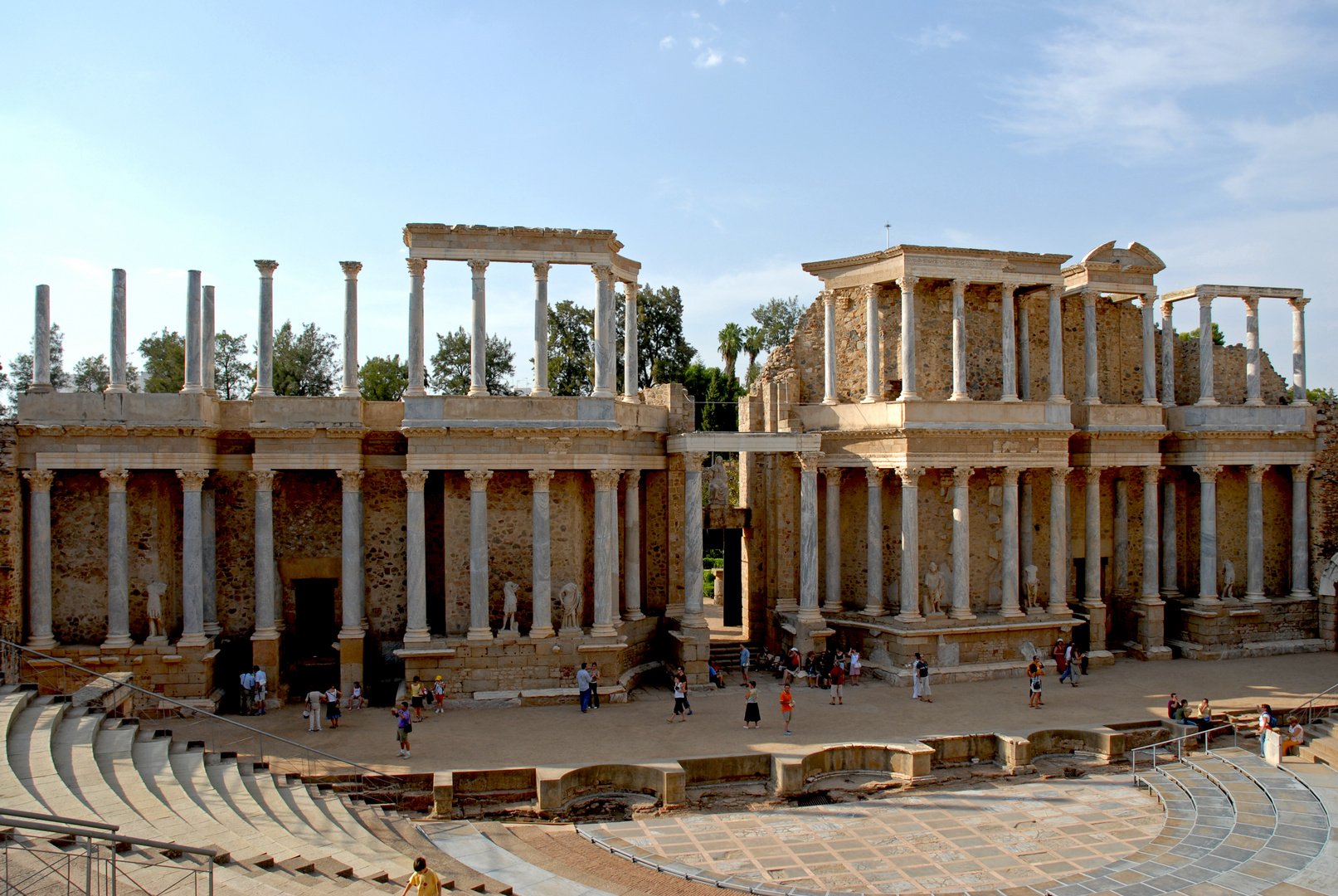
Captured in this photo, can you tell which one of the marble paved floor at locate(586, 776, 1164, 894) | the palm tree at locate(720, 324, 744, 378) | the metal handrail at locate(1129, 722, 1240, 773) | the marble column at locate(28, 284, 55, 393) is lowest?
the marble paved floor at locate(586, 776, 1164, 894)

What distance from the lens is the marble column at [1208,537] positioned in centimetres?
2628

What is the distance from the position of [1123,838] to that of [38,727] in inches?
646

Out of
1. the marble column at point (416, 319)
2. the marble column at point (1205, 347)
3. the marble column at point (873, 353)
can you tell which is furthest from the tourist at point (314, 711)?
the marble column at point (1205, 347)

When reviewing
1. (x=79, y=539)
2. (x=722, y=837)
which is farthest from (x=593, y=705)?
(x=79, y=539)

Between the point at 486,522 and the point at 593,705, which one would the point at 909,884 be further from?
the point at 486,522

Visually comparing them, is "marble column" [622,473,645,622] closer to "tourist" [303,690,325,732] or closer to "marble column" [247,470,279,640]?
"tourist" [303,690,325,732]

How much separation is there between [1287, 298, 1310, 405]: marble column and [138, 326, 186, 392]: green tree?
41906 millimetres

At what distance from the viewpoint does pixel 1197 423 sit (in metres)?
26.8

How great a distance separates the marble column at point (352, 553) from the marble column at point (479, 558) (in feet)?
8.44

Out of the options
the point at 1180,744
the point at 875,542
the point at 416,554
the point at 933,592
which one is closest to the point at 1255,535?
the point at 933,592

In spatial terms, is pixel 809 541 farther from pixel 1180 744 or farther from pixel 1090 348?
pixel 1090 348

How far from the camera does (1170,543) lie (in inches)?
1077

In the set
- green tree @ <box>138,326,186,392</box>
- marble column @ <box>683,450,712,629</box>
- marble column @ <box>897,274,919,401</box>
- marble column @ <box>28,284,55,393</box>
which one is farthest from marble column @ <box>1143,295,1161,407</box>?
green tree @ <box>138,326,186,392</box>

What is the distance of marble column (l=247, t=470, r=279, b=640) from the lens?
20906 mm
